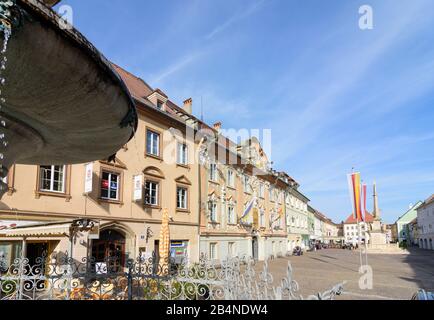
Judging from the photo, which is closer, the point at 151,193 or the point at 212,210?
the point at 151,193

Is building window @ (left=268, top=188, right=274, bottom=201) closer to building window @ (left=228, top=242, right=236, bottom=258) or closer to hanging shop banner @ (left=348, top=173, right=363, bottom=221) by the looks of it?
building window @ (left=228, top=242, right=236, bottom=258)

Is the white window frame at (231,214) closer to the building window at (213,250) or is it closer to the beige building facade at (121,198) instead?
the building window at (213,250)

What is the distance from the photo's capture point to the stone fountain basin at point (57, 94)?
239cm

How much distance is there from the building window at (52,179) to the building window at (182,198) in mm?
7894

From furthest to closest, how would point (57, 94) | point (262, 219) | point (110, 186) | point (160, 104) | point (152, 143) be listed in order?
1. point (262, 219)
2. point (160, 104)
3. point (152, 143)
4. point (110, 186)
5. point (57, 94)

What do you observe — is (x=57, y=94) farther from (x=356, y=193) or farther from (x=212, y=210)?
(x=212, y=210)

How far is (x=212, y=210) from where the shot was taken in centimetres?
2486

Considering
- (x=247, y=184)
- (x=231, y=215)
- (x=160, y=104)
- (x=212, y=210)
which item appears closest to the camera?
(x=160, y=104)

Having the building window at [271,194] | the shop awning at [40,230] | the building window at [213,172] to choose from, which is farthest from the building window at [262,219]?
the shop awning at [40,230]

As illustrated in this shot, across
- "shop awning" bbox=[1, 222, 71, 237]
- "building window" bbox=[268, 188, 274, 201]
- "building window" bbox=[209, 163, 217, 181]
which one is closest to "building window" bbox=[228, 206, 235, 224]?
"building window" bbox=[209, 163, 217, 181]

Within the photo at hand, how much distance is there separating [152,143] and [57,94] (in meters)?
16.5

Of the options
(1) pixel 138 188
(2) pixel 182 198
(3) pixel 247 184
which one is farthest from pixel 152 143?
(3) pixel 247 184

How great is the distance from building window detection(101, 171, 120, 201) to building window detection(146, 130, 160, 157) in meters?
2.78
